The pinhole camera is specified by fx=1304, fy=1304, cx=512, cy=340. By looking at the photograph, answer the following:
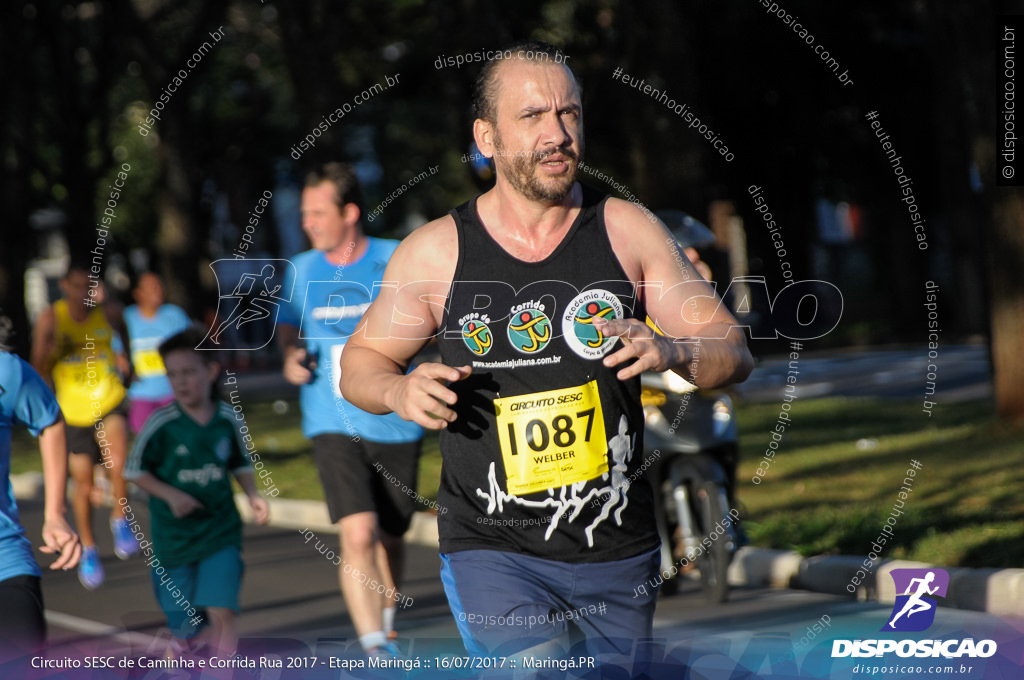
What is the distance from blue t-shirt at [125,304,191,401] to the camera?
32.1ft

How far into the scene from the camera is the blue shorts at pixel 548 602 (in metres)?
3.13

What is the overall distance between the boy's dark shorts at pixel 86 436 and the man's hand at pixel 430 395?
693 centimetres

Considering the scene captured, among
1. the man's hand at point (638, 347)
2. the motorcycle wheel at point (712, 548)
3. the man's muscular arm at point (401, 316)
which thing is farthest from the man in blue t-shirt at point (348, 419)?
the man's hand at point (638, 347)

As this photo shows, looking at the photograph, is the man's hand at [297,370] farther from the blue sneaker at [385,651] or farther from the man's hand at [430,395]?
the man's hand at [430,395]

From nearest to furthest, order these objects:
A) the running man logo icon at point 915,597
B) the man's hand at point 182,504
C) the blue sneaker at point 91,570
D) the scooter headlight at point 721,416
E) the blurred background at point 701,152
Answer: the man's hand at point 182,504 → the running man logo icon at point 915,597 → the scooter headlight at point 721,416 → the blue sneaker at point 91,570 → the blurred background at point 701,152

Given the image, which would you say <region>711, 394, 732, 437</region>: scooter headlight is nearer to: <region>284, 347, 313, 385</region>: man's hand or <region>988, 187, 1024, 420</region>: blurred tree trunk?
<region>284, 347, 313, 385</region>: man's hand

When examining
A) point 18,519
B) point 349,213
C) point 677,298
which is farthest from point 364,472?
point 677,298

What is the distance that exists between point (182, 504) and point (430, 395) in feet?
8.22

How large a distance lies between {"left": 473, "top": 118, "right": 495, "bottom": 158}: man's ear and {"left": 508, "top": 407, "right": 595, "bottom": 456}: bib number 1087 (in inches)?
28.1

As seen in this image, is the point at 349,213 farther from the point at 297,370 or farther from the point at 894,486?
the point at 894,486

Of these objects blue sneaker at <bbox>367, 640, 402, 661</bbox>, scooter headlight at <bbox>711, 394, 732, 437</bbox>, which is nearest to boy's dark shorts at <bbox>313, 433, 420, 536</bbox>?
blue sneaker at <bbox>367, 640, 402, 661</bbox>

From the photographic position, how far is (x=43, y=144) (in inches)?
1293

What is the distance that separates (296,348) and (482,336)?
2.82m

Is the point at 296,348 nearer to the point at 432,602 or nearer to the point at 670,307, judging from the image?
the point at 432,602
